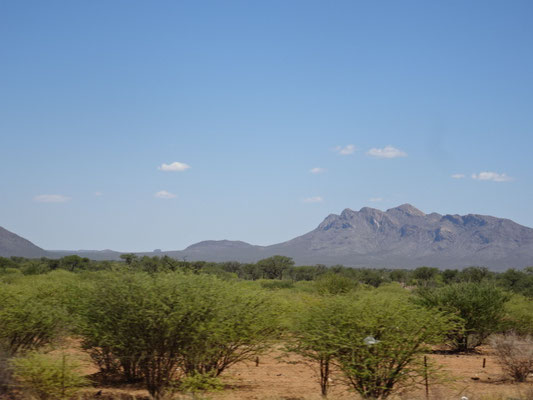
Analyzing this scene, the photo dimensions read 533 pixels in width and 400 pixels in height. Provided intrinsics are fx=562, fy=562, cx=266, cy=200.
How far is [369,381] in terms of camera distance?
1233 cm

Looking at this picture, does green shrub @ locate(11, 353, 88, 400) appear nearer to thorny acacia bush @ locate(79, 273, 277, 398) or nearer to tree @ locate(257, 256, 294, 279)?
thorny acacia bush @ locate(79, 273, 277, 398)

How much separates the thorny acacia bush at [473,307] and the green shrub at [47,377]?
17074mm

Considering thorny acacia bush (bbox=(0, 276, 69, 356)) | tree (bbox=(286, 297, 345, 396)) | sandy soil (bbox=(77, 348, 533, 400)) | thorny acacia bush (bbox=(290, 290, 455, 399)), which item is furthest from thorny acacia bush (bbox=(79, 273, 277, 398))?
thorny acacia bush (bbox=(290, 290, 455, 399))

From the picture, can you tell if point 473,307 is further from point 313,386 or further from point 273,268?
point 273,268

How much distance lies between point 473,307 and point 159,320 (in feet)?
59.0

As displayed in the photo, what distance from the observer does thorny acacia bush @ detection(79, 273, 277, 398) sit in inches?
465

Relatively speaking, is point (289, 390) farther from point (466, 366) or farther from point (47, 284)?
point (47, 284)

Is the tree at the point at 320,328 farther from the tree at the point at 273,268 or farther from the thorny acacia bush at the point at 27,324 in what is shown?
the tree at the point at 273,268

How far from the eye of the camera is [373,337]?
12141 millimetres

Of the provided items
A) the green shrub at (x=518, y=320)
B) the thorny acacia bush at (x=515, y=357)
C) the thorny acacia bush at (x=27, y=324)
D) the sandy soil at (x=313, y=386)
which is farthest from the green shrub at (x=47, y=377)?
the green shrub at (x=518, y=320)

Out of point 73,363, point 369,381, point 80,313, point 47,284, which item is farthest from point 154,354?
point 47,284

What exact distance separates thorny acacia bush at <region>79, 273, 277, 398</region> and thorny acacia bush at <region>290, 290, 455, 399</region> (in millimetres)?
2135

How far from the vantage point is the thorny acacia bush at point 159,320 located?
11.8 metres

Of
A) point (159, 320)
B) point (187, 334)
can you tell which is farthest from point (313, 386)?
point (159, 320)
